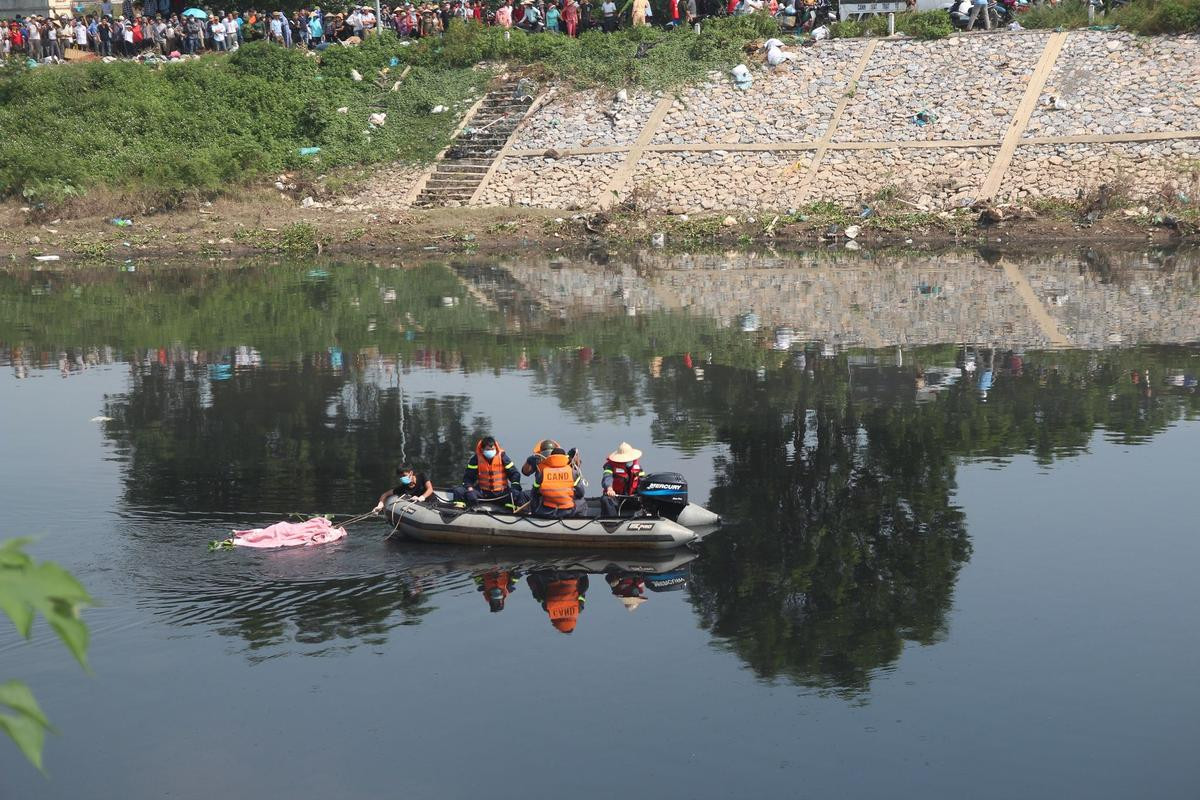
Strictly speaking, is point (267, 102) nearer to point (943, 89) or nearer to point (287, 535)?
point (943, 89)

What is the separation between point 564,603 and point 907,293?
1790cm

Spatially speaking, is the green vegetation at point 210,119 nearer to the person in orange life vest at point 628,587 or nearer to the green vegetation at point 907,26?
the green vegetation at point 907,26

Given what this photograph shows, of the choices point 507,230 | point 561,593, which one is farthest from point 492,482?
point 507,230

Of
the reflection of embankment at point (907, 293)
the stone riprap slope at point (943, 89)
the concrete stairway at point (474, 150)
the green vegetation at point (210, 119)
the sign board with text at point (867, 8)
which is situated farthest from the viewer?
the sign board with text at point (867, 8)

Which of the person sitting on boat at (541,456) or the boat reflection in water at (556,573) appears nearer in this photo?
the boat reflection in water at (556,573)

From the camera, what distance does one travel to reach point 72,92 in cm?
4584

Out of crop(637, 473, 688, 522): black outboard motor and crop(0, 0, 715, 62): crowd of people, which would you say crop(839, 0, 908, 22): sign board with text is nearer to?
crop(0, 0, 715, 62): crowd of people

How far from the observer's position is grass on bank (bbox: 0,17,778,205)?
138 feet

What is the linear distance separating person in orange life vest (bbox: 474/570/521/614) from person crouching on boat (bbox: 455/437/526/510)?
1.08 meters

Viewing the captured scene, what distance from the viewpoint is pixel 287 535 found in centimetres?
1494

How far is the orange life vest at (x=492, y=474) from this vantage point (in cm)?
1527

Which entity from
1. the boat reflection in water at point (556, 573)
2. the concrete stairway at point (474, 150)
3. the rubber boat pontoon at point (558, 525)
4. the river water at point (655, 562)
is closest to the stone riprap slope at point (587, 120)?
the concrete stairway at point (474, 150)

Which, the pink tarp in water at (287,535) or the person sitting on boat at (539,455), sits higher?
the person sitting on boat at (539,455)

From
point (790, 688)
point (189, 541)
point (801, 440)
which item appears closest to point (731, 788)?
point (790, 688)
